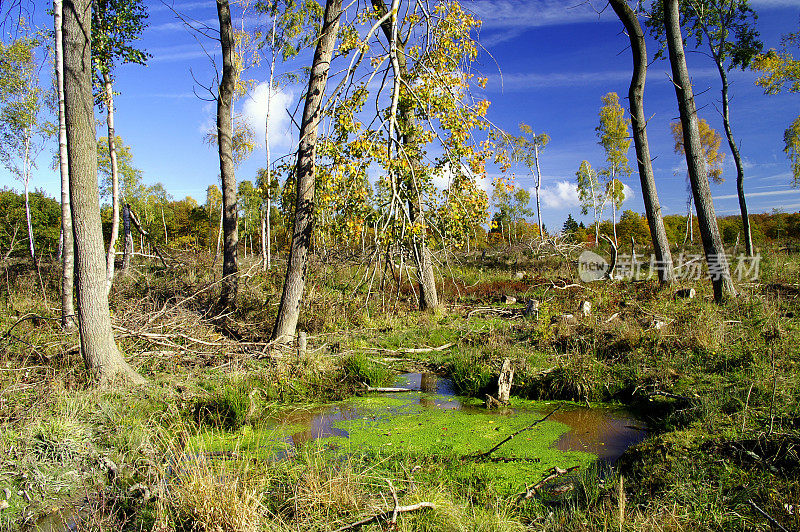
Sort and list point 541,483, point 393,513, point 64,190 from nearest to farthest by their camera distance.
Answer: point 393,513
point 541,483
point 64,190

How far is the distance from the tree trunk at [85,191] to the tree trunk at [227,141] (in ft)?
13.9

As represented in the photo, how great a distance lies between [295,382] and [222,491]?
3.30m

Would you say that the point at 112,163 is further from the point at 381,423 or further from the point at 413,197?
the point at 381,423

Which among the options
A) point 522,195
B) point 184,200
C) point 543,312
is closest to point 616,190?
point 522,195

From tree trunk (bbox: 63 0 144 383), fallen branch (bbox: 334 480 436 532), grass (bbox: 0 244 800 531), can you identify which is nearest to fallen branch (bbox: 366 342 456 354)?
grass (bbox: 0 244 800 531)

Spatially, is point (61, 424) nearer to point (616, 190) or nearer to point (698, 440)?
point (698, 440)

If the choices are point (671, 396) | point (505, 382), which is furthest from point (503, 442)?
point (671, 396)

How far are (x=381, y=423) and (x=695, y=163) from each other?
901 cm

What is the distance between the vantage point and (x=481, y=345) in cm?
767

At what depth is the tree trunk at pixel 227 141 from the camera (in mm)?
9922

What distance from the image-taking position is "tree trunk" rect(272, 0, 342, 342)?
7512 mm

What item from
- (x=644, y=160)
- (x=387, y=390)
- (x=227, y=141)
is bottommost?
(x=387, y=390)

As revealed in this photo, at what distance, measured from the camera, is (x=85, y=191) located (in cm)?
535

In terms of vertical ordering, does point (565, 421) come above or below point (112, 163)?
below
